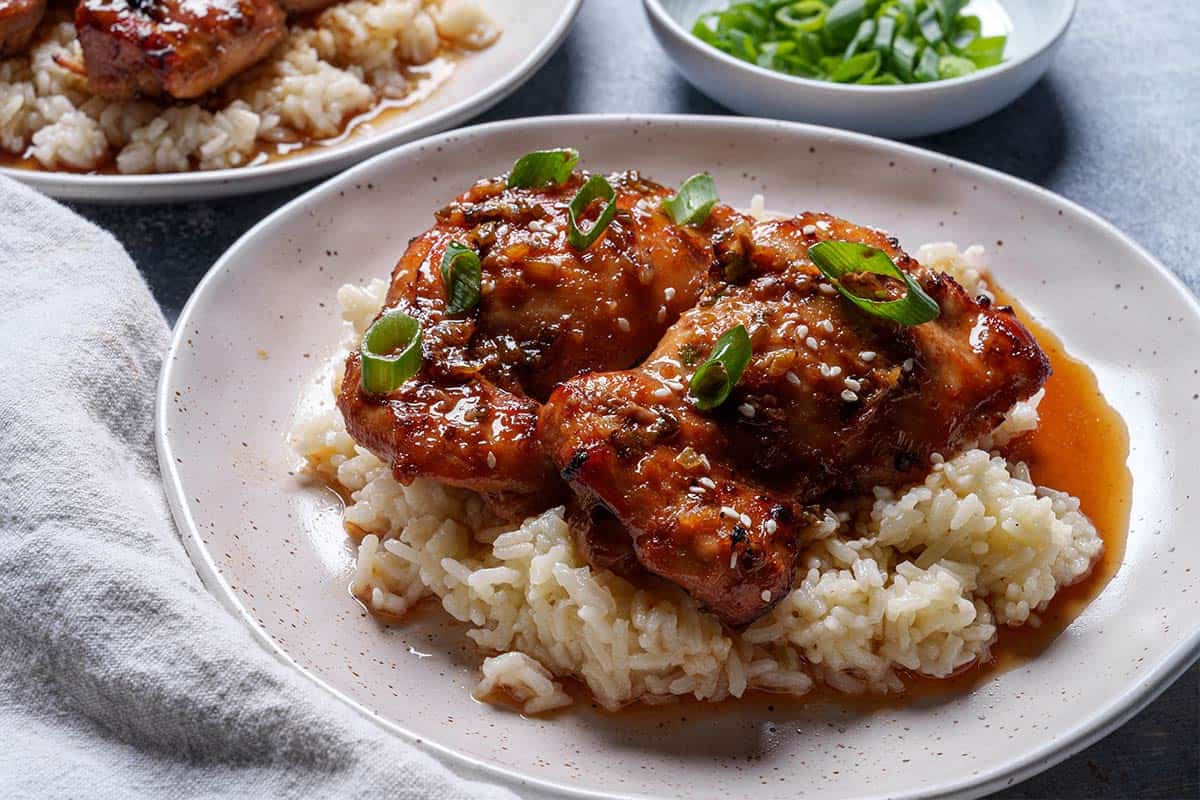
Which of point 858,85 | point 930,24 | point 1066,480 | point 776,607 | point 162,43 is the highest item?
point 162,43

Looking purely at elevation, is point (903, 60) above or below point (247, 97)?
above

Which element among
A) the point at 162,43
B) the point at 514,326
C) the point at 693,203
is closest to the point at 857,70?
the point at 693,203

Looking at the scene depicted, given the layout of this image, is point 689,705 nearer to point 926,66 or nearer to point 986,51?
point 926,66

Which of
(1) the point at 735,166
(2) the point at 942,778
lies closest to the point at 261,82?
(1) the point at 735,166

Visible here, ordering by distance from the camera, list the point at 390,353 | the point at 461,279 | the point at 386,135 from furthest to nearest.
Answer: the point at 386,135, the point at 461,279, the point at 390,353

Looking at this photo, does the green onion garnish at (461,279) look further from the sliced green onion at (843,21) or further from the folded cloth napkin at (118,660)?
the sliced green onion at (843,21)
